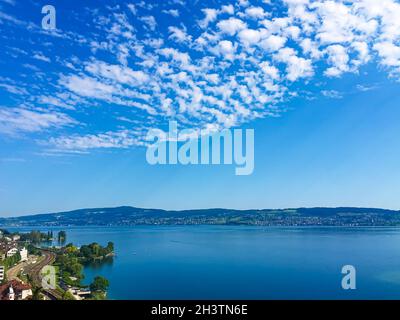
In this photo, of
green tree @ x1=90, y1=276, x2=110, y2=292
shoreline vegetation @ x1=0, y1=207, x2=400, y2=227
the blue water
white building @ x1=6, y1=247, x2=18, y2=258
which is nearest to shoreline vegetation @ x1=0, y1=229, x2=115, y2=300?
green tree @ x1=90, y1=276, x2=110, y2=292

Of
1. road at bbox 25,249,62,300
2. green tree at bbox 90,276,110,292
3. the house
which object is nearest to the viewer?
the house

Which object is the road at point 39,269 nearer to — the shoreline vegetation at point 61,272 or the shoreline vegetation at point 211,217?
the shoreline vegetation at point 61,272

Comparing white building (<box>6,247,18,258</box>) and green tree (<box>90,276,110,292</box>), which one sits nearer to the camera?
green tree (<box>90,276,110,292</box>)

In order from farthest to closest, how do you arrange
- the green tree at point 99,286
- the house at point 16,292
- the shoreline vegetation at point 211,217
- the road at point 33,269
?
the shoreline vegetation at point 211,217, the road at point 33,269, the green tree at point 99,286, the house at point 16,292

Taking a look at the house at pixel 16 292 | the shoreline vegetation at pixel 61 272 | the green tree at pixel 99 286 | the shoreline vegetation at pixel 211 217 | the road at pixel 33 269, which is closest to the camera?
the house at pixel 16 292

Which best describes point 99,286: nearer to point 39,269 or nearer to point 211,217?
point 39,269

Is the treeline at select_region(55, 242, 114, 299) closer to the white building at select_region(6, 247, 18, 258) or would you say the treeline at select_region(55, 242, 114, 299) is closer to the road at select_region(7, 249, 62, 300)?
the road at select_region(7, 249, 62, 300)

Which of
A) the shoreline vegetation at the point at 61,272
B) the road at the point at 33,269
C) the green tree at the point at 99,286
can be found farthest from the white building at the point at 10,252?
the green tree at the point at 99,286

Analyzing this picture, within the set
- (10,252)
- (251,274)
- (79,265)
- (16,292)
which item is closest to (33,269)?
(79,265)
